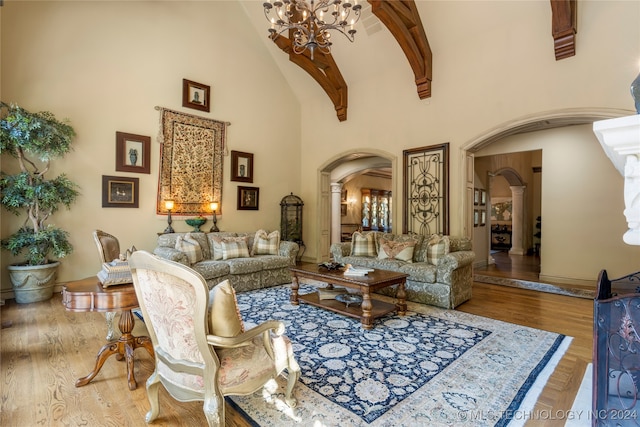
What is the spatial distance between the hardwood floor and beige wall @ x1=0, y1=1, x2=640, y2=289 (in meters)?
1.62

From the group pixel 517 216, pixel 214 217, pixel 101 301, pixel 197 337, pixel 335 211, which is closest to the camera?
pixel 197 337

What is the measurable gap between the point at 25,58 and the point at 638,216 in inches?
250

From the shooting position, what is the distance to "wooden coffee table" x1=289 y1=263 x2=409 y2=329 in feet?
10.4

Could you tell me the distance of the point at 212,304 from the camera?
1.46m

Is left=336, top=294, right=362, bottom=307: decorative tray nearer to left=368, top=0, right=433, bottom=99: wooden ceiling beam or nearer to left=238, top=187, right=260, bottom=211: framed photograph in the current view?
left=238, top=187, right=260, bottom=211: framed photograph

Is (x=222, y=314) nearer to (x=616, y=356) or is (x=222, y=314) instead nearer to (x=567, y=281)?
(x=616, y=356)

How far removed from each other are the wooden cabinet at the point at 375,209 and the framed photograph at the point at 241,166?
248 inches

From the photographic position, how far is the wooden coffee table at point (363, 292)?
3156 millimetres

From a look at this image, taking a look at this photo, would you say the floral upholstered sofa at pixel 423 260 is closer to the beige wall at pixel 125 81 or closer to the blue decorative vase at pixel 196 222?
the blue decorative vase at pixel 196 222

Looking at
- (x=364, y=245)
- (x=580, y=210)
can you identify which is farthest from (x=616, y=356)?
(x=580, y=210)

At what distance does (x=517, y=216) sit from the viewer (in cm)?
891

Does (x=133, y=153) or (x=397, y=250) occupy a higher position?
(x=133, y=153)

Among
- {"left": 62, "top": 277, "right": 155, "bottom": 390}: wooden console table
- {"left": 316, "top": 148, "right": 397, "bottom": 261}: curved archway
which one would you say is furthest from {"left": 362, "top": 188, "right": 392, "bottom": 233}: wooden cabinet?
{"left": 62, "top": 277, "right": 155, "bottom": 390}: wooden console table

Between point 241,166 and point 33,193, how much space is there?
131 inches
